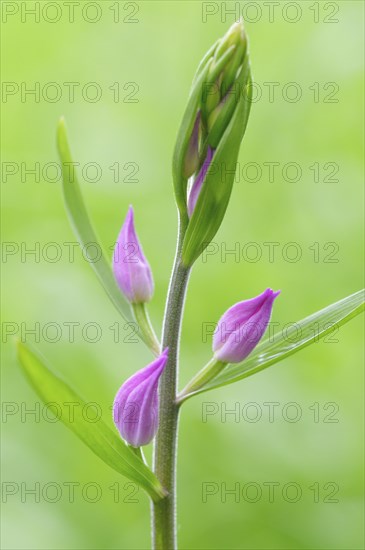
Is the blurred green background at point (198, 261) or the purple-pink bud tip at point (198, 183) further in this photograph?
the blurred green background at point (198, 261)

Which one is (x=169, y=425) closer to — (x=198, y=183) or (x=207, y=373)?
(x=207, y=373)

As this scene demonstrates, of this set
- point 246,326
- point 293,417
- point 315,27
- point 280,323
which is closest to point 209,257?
point 280,323

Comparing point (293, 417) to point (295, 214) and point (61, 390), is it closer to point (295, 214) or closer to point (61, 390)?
point (295, 214)

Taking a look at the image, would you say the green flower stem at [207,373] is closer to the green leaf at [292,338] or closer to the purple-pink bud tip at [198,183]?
the green leaf at [292,338]

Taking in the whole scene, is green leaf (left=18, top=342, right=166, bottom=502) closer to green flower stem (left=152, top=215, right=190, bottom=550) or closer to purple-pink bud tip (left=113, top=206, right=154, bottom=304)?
green flower stem (left=152, top=215, right=190, bottom=550)

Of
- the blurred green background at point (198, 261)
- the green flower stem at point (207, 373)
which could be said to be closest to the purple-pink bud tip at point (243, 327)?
the green flower stem at point (207, 373)

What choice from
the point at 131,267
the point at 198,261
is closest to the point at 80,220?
the point at 131,267
